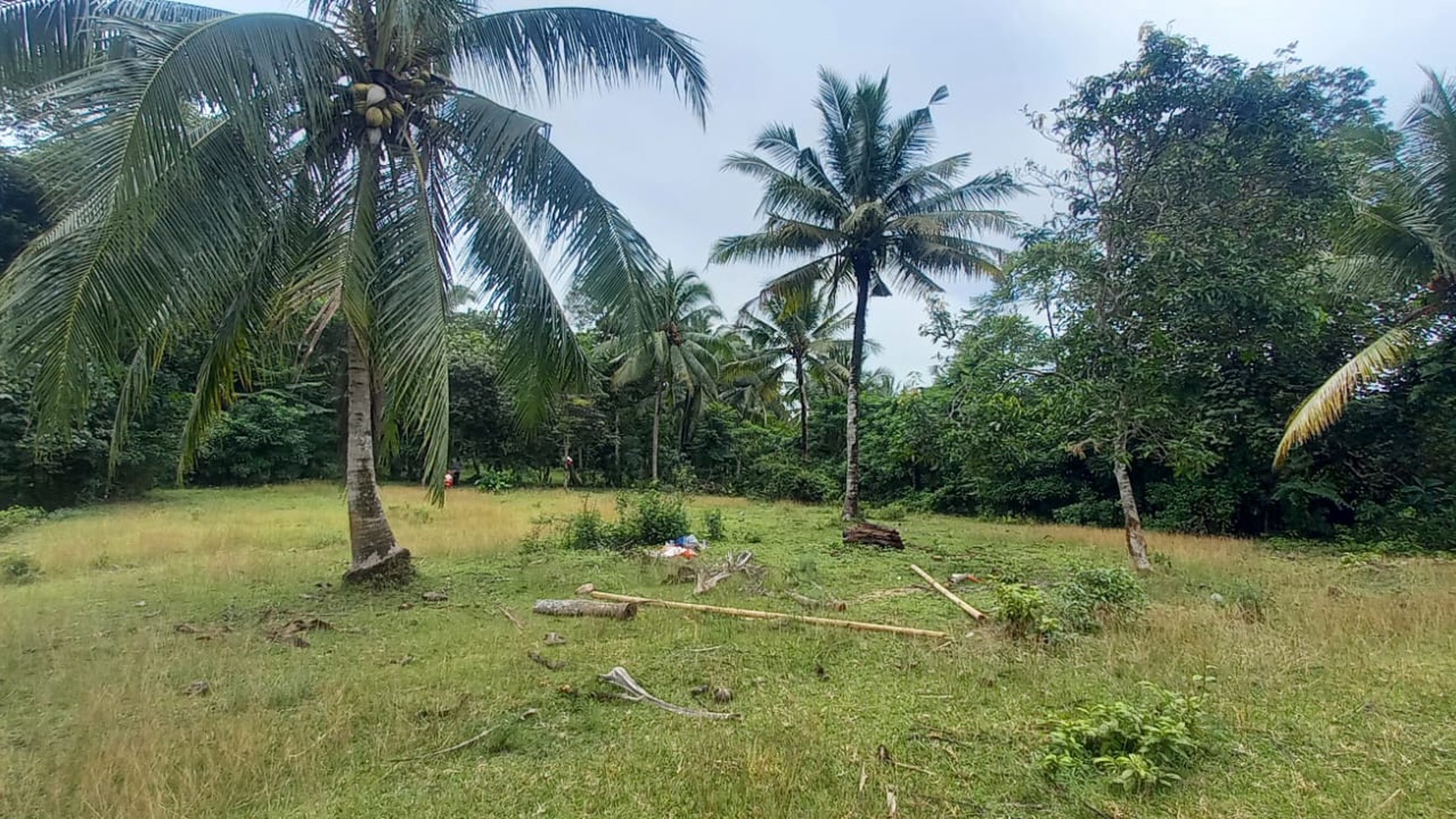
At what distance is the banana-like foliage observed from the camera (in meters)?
4.23

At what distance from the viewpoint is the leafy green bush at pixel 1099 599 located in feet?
17.1

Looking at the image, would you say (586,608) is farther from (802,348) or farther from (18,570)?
(802,348)

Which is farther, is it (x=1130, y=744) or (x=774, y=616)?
(x=774, y=616)

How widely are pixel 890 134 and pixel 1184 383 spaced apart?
7.63m

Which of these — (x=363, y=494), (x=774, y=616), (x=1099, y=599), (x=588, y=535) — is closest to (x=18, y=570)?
(x=363, y=494)

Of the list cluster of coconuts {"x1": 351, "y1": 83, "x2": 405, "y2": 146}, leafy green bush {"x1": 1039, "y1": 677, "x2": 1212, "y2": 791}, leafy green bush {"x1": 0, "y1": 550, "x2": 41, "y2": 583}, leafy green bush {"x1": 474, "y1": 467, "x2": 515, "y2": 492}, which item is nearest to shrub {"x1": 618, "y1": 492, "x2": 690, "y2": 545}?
cluster of coconuts {"x1": 351, "y1": 83, "x2": 405, "y2": 146}

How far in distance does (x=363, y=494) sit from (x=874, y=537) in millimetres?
7243

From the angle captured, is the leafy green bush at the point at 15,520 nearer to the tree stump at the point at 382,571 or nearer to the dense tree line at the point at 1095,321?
the dense tree line at the point at 1095,321

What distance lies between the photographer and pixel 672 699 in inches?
155

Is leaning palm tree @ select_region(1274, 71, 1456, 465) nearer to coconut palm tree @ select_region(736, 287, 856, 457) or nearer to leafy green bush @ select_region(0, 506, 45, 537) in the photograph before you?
coconut palm tree @ select_region(736, 287, 856, 457)

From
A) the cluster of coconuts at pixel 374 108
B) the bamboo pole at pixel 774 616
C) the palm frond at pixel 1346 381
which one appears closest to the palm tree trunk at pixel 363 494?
the cluster of coconuts at pixel 374 108

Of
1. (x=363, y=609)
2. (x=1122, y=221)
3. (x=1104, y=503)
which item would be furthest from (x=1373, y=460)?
(x=363, y=609)

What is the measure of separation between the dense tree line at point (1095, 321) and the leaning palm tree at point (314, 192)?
74mm

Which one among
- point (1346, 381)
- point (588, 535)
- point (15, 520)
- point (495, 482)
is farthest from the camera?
point (495, 482)
